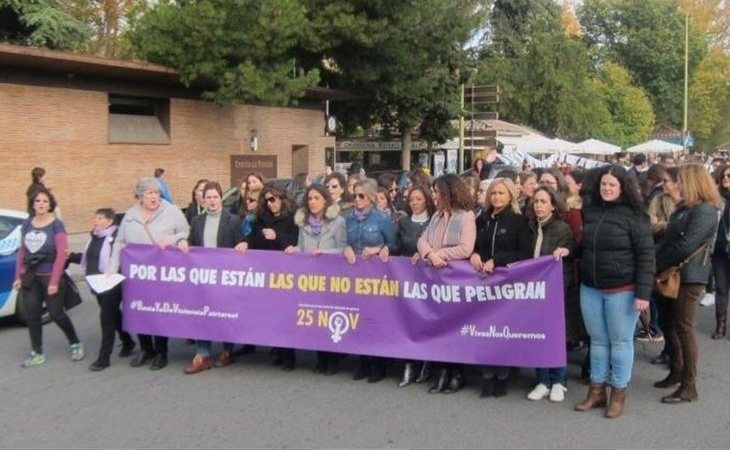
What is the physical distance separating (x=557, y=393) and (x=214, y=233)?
134 inches

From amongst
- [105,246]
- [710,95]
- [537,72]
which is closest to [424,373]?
[105,246]

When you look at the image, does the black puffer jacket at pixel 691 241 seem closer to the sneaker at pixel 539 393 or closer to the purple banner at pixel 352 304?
the purple banner at pixel 352 304

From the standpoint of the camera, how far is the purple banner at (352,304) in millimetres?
6062

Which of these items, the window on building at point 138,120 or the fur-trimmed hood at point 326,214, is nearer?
the fur-trimmed hood at point 326,214

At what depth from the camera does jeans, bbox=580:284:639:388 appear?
5.59 m

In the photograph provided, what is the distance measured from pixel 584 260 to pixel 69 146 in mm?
16948

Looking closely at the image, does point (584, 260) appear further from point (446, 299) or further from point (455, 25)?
point (455, 25)

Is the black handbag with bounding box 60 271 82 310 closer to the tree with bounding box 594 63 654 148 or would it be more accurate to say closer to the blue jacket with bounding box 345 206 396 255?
the blue jacket with bounding box 345 206 396 255

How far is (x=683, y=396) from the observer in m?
6.08

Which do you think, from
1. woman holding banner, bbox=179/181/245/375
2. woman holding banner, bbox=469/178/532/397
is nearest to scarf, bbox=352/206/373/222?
woman holding banner, bbox=469/178/532/397

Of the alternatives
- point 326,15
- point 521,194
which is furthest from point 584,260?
point 326,15

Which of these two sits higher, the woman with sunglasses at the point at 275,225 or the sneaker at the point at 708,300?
the woman with sunglasses at the point at 275,225

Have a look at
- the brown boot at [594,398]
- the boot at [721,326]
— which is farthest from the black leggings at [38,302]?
the boot at [721,326]

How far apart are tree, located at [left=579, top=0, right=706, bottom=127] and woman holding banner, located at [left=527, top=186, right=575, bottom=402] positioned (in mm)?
69571
